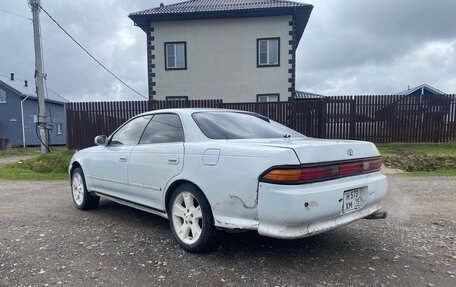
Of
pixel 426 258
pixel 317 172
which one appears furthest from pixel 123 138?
pixel 426 258

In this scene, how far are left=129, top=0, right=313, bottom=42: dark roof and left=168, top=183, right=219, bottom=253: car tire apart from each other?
49.4ft

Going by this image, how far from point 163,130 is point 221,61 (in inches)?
560

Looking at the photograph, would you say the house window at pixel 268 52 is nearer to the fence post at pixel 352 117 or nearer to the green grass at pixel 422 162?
the fence post at pixel 352 117

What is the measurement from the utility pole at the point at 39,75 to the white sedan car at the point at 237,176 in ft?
31.8

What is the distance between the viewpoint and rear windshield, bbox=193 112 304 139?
346cm

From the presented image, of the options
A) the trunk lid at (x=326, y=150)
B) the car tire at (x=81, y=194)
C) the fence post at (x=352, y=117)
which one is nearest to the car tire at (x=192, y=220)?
the trunk lid at (x=326, y=150)

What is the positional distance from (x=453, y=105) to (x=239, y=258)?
42.8 feet

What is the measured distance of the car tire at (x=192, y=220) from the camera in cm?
309

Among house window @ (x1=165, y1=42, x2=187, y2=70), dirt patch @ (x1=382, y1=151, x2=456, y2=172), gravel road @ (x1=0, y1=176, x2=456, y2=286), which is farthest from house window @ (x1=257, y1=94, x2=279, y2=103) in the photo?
gravel road @ (x1=0, y1=176, x2=456, y2=286)

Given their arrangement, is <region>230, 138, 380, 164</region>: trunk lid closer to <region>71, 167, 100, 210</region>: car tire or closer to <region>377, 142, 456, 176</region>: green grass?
<region>71, 167, 100, 210</region>: car tire

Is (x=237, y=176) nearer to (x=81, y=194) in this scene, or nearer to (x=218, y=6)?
(x=81, y=194)

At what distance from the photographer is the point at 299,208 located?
8.52ft

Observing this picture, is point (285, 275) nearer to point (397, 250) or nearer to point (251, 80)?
point (397, 250)

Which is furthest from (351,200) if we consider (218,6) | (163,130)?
(218,6)
